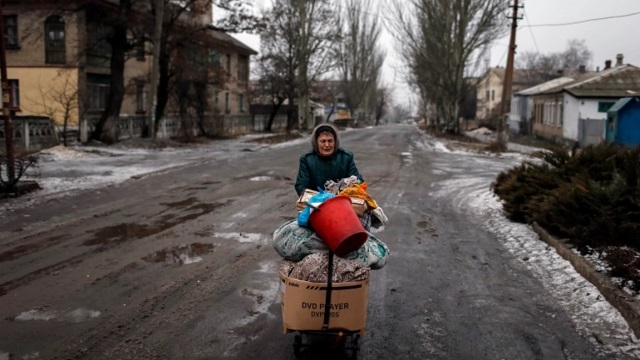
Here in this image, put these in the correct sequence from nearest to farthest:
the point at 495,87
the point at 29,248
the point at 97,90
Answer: the point at 29,248, the point at 97,90, the point at 495,87

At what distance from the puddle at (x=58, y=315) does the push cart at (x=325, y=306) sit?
79.3 inches

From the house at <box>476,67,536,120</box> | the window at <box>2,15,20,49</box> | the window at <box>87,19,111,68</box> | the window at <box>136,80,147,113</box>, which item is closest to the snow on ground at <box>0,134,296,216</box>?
the window at <box>87,19,111,68</box>

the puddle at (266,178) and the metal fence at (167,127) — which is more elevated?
the metal fence at (167,127)

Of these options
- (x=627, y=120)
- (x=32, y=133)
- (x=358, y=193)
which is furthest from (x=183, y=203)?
(x=627, y=120)

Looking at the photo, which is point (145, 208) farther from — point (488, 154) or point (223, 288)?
point (488, 154)

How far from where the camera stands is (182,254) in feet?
23.7

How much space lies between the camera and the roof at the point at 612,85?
33625 mm

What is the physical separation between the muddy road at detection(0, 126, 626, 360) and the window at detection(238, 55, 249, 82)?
1750 inches

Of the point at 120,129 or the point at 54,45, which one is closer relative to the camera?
the point at 120,129

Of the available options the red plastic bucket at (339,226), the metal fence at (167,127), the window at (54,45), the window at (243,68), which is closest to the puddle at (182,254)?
the red plastic bucket at (339,226)

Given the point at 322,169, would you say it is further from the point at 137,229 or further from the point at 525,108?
the point at 525,108

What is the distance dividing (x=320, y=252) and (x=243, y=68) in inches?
2086

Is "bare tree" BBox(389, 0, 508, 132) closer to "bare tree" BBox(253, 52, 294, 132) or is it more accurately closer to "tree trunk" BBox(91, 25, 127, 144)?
"bare tree" BBox(253, 52, 294, 132)

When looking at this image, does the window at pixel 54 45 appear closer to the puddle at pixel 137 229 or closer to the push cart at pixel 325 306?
the puddle at pixel 137 229
